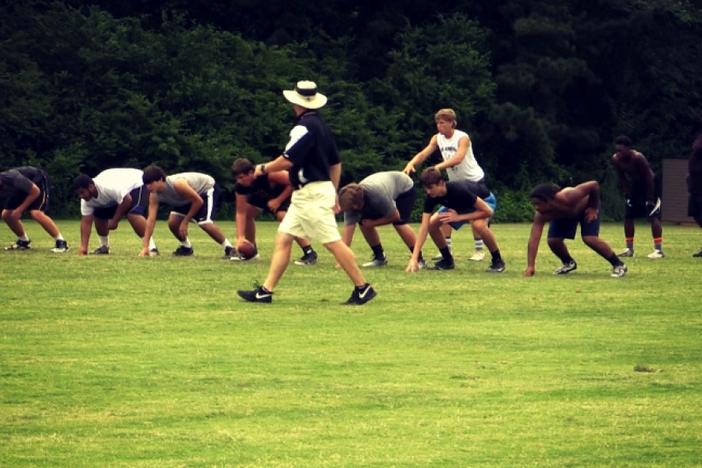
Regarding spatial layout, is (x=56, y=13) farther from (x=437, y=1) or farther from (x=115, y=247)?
(x=115, y=247)

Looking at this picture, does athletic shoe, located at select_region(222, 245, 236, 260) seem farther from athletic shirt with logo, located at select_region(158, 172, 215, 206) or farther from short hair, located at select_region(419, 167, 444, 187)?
short hair, located at select_region(419, 167, 444, 187)

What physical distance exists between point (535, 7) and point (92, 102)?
12.2 meters

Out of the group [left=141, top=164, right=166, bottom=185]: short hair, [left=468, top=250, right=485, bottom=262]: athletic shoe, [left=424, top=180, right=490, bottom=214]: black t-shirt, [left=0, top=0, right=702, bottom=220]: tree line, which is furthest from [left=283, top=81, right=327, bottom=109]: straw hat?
[left=0, top=0, right=702, bottom=220]: tree line

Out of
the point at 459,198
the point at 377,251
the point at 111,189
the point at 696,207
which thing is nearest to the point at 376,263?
the point at 377,251

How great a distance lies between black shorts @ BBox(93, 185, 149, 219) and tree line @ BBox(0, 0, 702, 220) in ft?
53.1

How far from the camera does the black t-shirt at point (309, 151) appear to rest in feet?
54.7

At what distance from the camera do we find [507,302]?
57.6 ft

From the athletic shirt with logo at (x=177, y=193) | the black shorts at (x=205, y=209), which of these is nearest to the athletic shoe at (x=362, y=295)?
the athletic shirt with logo at (x=177, y=193)

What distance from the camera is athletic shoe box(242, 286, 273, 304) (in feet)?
55.9

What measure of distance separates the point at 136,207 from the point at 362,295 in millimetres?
7696

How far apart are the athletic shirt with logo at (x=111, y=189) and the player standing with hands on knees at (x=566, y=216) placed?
5.89 m

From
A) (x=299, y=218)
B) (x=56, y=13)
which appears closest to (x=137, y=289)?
(x=299, y=218)

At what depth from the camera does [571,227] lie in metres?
20.7

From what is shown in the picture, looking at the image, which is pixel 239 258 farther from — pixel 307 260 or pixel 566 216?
pixel 566 216
